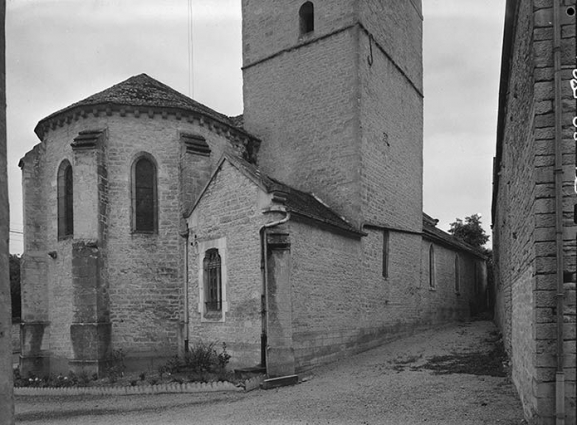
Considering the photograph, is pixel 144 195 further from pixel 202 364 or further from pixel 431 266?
pixel 431 266

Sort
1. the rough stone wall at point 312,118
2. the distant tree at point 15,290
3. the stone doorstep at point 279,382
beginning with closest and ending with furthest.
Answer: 1. the stone doorstep at point 279,382
2. the rough stone wall at point 312,118
3. the distant tree at point 15,290

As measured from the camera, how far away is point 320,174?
16.9 m

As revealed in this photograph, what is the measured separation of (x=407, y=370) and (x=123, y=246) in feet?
28.6

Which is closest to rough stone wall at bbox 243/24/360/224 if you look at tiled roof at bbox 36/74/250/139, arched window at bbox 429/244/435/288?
tiled roof at bbox 36/74/250/139

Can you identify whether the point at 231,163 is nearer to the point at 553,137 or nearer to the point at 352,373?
the point at 352,373

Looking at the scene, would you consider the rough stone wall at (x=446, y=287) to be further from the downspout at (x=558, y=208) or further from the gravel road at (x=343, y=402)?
the downspout at (x=558, y=208)

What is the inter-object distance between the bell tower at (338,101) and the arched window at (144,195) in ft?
14.3

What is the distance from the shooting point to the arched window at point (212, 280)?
13.7 metres

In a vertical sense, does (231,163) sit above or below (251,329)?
above

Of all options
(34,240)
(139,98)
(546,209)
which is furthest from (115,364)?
(546,209)

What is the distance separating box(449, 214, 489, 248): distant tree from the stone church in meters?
18.2

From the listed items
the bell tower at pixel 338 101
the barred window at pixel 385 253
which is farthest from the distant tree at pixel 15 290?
the barred window at pixel 385 253

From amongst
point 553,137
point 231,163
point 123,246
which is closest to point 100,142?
point 123,246

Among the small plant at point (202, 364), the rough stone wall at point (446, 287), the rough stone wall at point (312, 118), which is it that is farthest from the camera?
the rough stone wall at point (446, 287)
